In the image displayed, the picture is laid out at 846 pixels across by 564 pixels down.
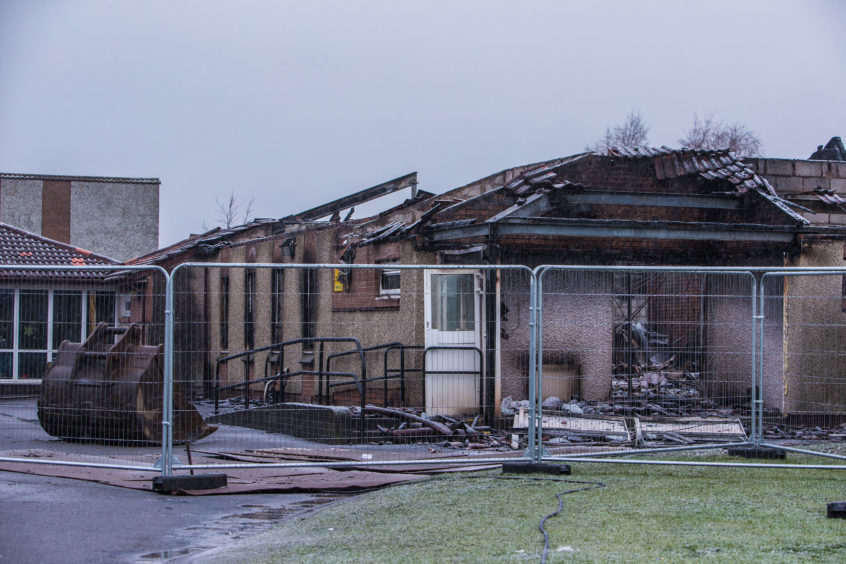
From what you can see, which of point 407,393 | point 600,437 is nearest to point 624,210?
point 407,393

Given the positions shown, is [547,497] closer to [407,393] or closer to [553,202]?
[407,393]

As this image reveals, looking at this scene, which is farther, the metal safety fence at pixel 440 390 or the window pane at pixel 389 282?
the window pane at pixel 389 282

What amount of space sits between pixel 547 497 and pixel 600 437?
3058 millimetres

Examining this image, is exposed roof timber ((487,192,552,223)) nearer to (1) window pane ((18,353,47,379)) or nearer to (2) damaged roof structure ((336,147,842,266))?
(2) damaged roof structure ((336,147,842,266))

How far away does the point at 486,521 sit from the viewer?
6.08 meters

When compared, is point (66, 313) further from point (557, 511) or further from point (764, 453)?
point (764, 453)

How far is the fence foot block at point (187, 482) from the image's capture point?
7586 millimetres

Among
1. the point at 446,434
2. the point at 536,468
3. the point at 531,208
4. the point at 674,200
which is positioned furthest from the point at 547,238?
the point at 536,468

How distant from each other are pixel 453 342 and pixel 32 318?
6185 millimetres

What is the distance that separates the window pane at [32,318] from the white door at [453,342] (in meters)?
3.90

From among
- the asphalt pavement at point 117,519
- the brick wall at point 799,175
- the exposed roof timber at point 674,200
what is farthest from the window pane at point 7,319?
the brick wall at point 799,175

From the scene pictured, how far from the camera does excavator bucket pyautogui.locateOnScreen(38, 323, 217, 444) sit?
956cm

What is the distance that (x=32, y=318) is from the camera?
887 cm

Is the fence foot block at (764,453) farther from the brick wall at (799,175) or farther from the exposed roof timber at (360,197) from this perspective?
the exposed roof timber at (360,197)
